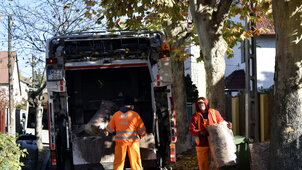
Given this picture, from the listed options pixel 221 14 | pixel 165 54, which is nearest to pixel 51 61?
pixel 165 54

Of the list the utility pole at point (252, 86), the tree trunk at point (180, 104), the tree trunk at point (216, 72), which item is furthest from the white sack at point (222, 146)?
the tree trunk at point (180, 104)

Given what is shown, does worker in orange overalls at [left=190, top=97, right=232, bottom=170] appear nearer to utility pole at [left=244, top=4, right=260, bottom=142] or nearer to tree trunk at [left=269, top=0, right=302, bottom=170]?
tree trunk at [left=269, top=0, right=302, bottom=170]

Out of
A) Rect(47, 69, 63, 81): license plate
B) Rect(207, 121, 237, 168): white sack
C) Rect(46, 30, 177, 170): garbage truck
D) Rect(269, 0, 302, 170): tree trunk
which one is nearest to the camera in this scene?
Rect(269, 0, 302, 170): tree trunk

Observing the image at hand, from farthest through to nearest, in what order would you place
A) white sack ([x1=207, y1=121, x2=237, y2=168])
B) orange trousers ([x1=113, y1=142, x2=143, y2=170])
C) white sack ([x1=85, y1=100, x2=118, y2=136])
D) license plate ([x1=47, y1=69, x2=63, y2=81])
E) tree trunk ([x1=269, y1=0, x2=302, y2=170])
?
white sack ([x1=85, y1=100, x2=118, y2=136]), license plate ([x1=47, y1=69, x2=63, y2=81]), orange trousers ([x1=113, y1=142, x2=143, y2=170]), white sack ([x1=207, y1=121, x2=237, y2=168]), tree trunk ([x1=269, y1=0, x2=302, y2=170])

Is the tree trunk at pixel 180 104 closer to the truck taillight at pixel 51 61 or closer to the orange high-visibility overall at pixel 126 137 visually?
the orange high-visibility overall at pixel 126 137

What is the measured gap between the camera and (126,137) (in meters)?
8.26

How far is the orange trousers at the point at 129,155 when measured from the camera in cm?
818

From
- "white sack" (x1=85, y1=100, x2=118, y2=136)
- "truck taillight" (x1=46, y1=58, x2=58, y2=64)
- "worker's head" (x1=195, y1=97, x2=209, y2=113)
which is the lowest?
"white sack" (x1=85, y1=100, x2=118, y2=136)

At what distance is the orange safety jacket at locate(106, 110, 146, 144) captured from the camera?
8.26 m

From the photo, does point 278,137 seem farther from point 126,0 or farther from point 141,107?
point 126,0

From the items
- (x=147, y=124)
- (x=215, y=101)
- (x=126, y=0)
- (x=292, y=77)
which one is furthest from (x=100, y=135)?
(x=292, y=77)

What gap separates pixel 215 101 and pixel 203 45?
1048mm

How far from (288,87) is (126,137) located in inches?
108

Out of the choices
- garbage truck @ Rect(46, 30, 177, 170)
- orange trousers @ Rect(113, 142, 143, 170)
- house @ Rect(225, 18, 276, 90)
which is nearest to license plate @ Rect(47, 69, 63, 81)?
garbage truck @ Rect(46, 30, 177, 170)
